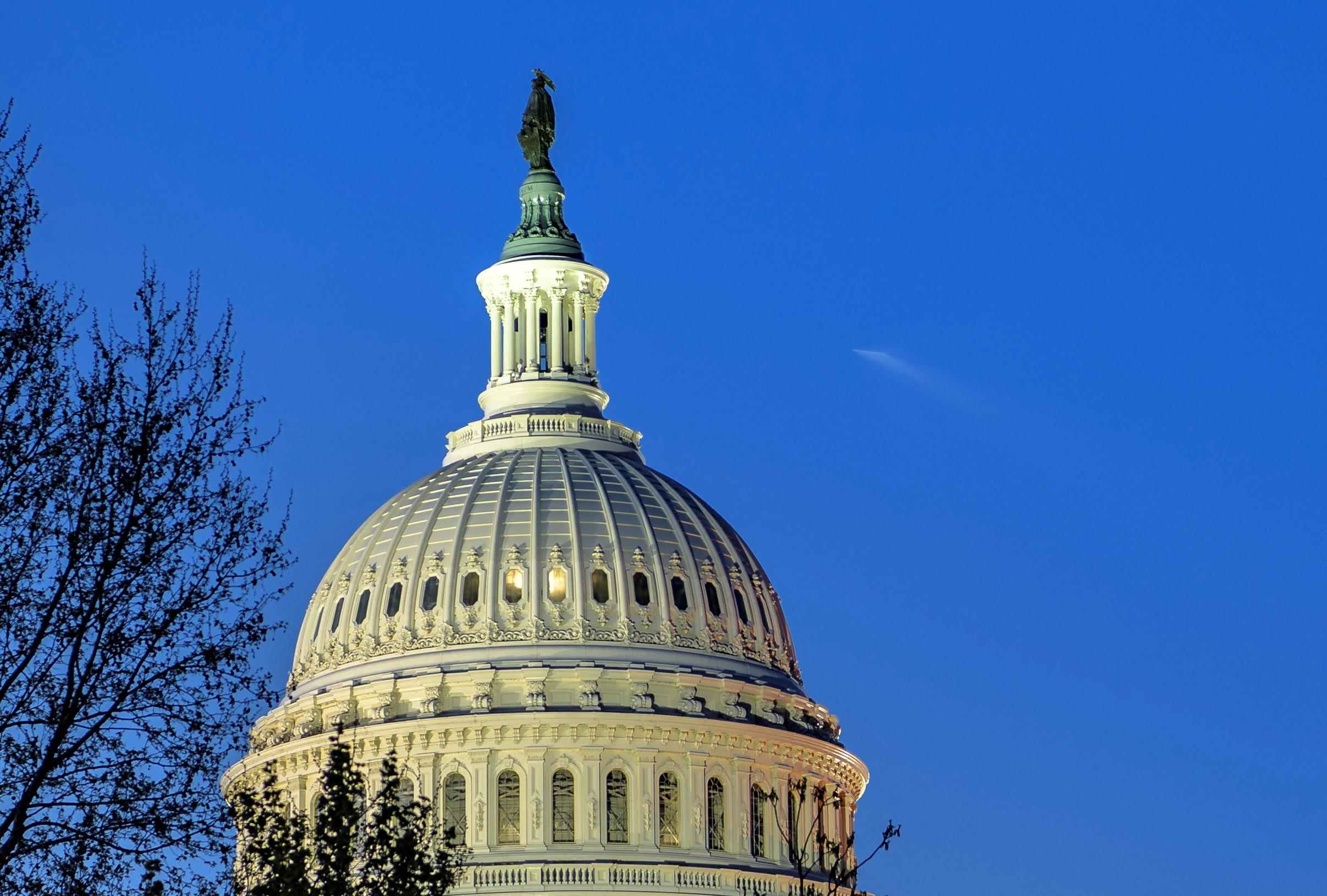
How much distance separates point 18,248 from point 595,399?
99.5 meters

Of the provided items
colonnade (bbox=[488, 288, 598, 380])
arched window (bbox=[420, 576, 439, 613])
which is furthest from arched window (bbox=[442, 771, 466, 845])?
colonnade (bbox=[488, 288, 598, 380])

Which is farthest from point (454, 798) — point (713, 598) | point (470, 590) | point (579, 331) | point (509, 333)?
point (579, 331)

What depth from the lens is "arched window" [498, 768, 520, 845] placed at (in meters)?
114

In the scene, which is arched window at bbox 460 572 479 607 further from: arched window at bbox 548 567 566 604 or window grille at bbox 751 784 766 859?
window grille at bbox 751 784 766 859

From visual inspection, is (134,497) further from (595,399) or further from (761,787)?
(595,399)

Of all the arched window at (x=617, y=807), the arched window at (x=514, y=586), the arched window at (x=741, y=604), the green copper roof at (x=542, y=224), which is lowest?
the arched window at (x=617, y=807)

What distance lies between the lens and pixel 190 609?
35.3m

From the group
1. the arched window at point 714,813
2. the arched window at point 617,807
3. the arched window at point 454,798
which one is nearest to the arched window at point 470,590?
the arched window at point 454,798

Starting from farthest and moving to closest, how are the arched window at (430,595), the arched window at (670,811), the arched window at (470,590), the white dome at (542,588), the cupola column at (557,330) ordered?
the cupola column at (557,330) → the arched window at (430,595) → the arched window at (470,590) → the white dome at (542,588) → the arched window at (670,811)

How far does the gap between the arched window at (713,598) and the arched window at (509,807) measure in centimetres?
1291

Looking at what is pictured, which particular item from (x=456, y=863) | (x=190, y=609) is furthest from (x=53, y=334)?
(x=456, y=863)

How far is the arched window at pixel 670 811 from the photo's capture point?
115750mm

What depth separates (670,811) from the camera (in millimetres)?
116750

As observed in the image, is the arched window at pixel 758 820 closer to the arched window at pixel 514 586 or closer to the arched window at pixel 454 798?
the arched window at pixel 454 798
